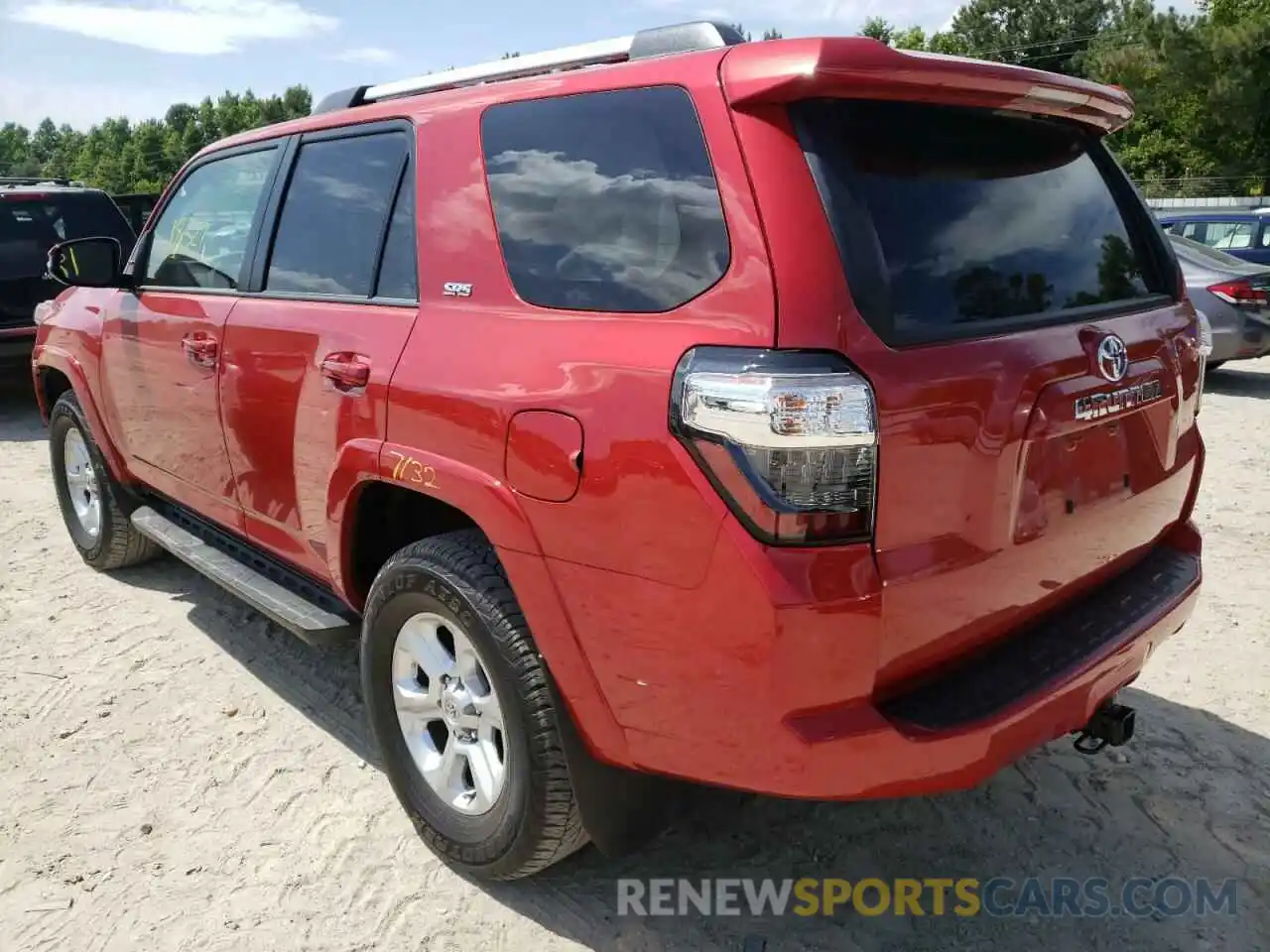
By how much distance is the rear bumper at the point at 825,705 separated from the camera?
1.93 metres

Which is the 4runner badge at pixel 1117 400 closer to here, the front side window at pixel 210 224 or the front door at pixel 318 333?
the front door at pixel 318 333

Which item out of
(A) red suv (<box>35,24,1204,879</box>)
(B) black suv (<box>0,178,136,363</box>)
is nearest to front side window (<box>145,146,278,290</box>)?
(A) red suv (<box>35,24,1204,879</box>)

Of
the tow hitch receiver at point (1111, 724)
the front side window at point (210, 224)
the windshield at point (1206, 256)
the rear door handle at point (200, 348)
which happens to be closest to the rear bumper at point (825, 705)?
the tow hitch receiver at point (1111, 724)

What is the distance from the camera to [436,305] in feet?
8.68

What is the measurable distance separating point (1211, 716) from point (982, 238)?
218 centimetres

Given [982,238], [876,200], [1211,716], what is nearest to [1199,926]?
[1211,716]

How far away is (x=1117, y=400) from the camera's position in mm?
2400

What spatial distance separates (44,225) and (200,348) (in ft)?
22.9

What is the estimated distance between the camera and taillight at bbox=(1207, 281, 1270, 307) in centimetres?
943

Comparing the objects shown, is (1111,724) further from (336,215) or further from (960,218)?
(336,215)

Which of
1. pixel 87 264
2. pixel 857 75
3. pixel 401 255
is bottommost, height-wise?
pixel 87 264

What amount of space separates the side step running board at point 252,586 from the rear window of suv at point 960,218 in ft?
6.42

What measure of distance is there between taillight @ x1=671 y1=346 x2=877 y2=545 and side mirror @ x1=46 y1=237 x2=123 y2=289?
331cm

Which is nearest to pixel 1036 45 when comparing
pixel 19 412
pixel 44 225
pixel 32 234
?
pixel 44 225
